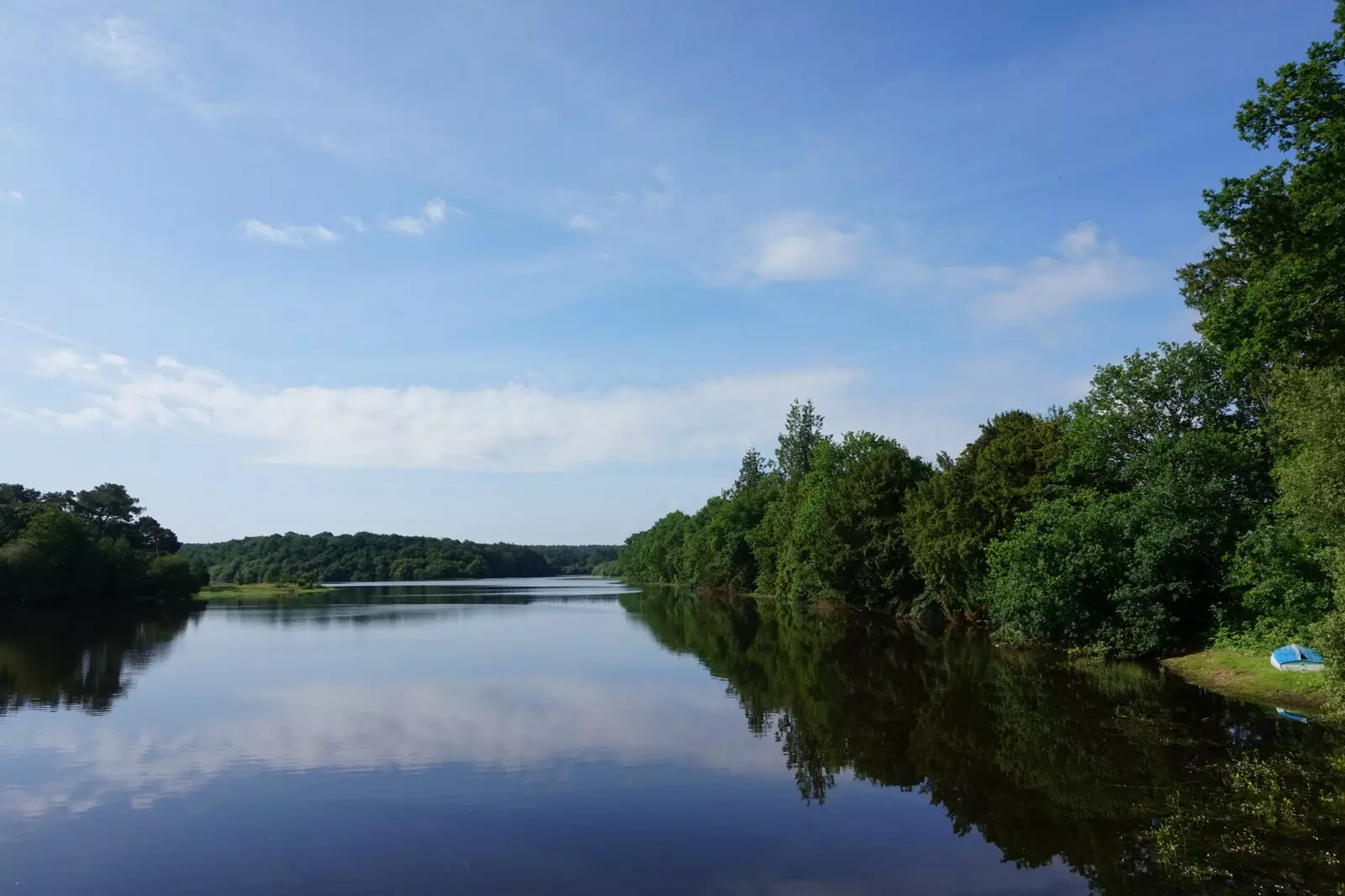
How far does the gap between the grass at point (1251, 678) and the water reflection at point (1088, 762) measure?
108cm

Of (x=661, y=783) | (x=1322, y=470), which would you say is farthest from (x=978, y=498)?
(x=661, y=783)

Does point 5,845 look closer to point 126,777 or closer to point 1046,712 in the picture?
point 126,777

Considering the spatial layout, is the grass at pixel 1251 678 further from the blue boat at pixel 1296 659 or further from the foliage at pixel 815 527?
the foliage at pixel 815 527

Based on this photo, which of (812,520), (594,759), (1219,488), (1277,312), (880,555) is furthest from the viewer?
(812,520)

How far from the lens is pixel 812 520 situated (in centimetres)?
7619

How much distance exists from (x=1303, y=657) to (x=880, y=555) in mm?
37862

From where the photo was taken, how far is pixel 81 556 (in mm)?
80500

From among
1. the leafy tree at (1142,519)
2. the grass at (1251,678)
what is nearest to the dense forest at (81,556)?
the leafy tree at (1142,519)

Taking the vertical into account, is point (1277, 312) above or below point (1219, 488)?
above

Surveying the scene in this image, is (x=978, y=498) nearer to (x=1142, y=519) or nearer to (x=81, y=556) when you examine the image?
(x=1142, y=519)

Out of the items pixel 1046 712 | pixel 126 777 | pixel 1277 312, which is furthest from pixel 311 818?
pixel 1277 312

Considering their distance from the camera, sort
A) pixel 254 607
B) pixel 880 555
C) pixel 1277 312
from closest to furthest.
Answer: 1. pixel 1277 312
2. pixel 880 555
3. pixel 254 607

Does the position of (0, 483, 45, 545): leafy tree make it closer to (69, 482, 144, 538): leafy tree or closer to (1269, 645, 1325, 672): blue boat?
(69, 482, 144, 538): leafy tree

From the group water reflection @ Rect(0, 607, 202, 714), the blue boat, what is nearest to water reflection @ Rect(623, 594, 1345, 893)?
the blue boat
